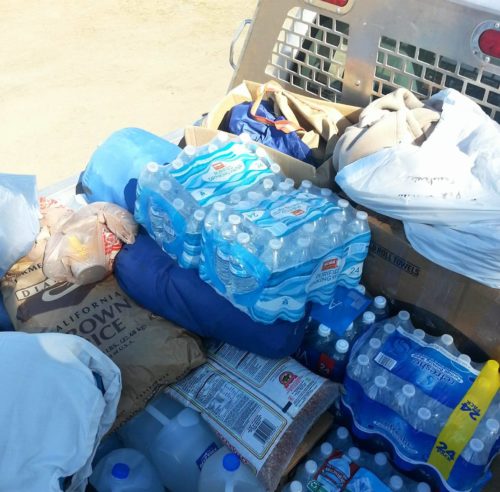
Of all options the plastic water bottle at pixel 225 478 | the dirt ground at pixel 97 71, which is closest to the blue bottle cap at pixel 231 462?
the plastic water bottle at pixel 225 478

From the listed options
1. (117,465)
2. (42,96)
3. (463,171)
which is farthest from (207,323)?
(42,96)

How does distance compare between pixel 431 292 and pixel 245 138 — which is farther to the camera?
pixel 245 138

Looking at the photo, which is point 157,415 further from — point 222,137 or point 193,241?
point 222,137

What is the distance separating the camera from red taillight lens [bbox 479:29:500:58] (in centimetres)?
181

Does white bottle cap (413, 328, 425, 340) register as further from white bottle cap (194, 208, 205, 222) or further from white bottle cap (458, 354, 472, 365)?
white bottle cap (194, 208, 205, 222)

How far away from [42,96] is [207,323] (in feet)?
11.5

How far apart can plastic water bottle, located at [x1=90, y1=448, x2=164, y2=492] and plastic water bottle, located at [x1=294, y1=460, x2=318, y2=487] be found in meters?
0.46

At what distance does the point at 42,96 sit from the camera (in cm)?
472

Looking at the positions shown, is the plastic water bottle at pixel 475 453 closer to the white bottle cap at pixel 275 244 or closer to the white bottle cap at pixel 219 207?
the white bottle cap at pixel 275 244

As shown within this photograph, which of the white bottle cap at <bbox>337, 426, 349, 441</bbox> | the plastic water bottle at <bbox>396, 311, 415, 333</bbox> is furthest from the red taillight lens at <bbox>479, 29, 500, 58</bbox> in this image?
the white bottle cap at <bbox>337, 426, 349, 441</bbox>

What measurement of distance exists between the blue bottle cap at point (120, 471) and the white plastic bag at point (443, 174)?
45.2 inches

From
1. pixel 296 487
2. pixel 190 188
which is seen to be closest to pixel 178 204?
pixel 190 188

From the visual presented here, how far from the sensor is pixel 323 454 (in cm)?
193

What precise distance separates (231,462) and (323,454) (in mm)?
403
